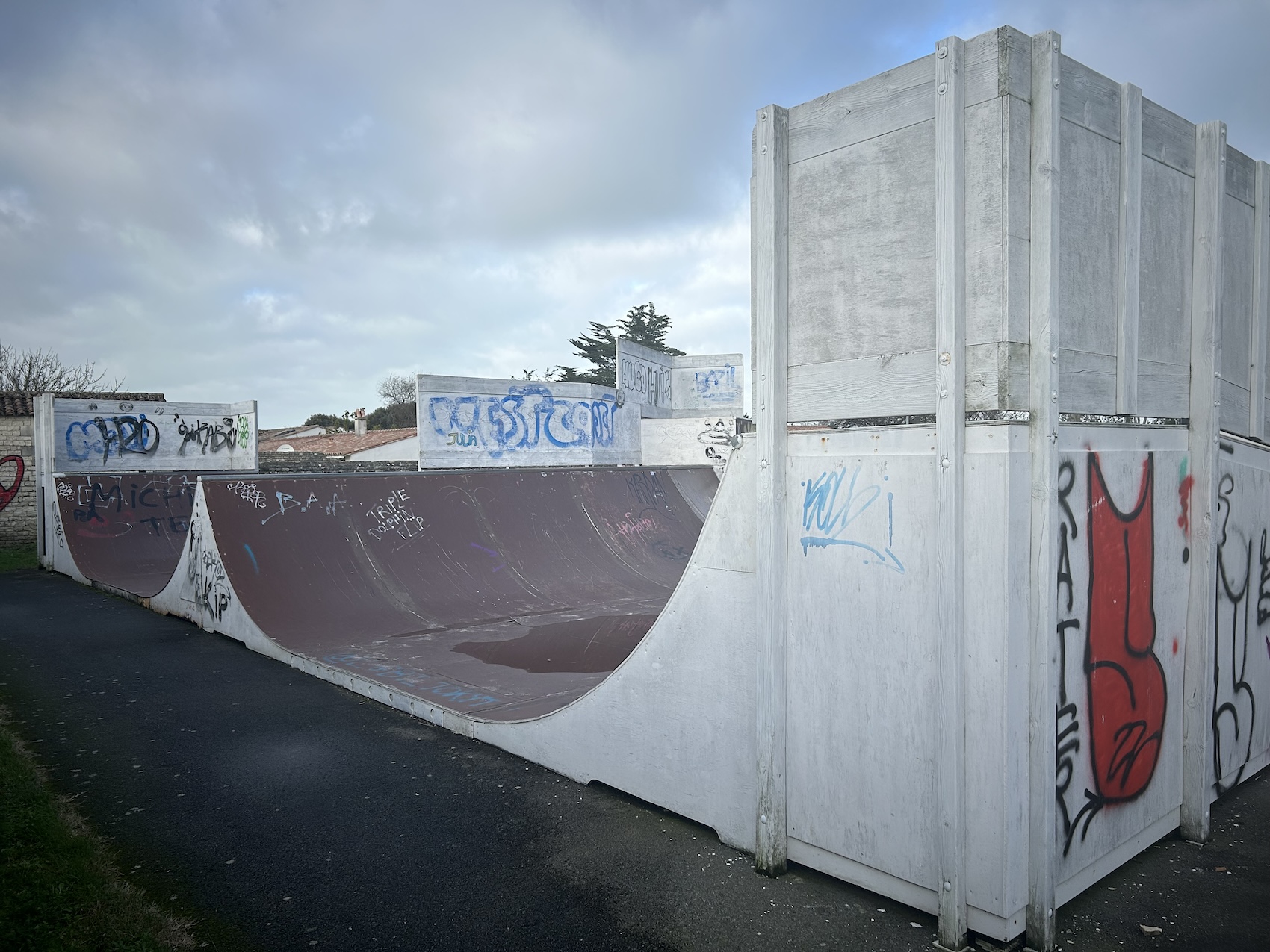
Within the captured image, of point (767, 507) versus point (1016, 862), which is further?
point (767, 507)

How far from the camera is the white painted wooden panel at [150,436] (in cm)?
1477

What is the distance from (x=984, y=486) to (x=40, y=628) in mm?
9265

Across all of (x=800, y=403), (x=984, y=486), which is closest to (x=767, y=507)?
(x=800, y=403)

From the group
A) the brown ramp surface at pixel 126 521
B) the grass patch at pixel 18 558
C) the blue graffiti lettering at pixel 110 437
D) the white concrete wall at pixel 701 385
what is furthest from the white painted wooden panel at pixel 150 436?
the white concrete wall at pixel 701 385

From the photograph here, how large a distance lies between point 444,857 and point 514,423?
13.3 meters

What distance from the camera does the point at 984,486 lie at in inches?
102

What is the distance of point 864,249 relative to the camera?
9.52ft

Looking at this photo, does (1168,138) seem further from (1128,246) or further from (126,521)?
(126,521)

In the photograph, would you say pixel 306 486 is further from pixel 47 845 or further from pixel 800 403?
pixel 800 403

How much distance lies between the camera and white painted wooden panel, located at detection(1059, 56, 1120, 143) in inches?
106

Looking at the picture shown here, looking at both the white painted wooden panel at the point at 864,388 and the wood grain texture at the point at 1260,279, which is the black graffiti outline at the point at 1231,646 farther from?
the white painted wooden panel at the point at 864,388

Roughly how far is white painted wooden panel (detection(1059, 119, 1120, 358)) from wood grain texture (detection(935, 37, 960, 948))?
1.19 ft

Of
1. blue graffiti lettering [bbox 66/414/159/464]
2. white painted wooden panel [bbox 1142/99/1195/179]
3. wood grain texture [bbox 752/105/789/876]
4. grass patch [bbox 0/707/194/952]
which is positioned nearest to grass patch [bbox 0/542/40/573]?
blue graffiti lettering [bbox 66/414/159/464]

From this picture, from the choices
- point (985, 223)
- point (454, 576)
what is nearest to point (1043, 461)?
point (985, 223)
